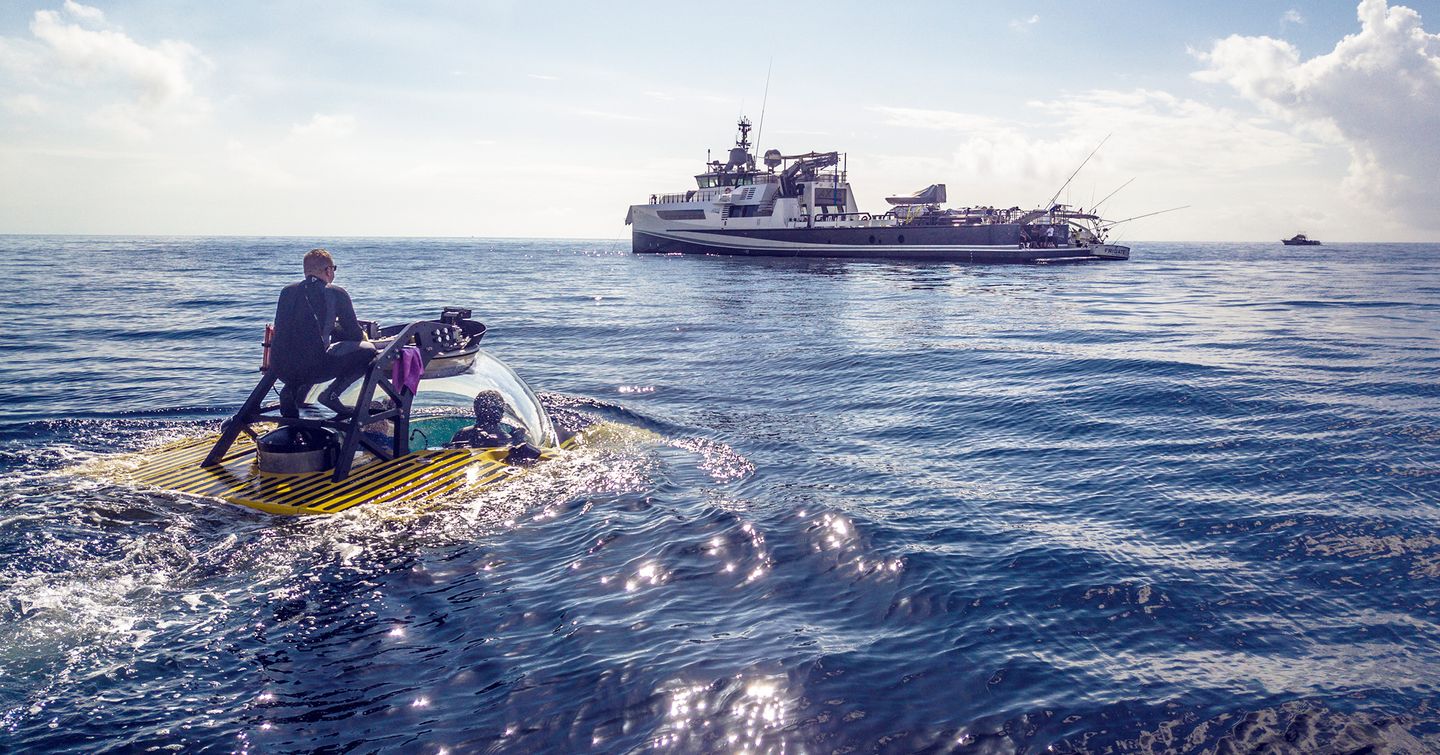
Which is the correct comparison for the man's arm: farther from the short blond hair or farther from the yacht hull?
the yacht hull

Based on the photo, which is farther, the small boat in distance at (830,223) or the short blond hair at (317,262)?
the small boat in distance at (830,223)

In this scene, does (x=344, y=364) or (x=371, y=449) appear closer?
(x=344, y=364)

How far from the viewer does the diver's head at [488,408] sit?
10.2 meters

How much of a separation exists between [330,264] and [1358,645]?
9.32 meters

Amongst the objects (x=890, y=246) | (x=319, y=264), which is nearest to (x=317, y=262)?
(x=319, y=264)

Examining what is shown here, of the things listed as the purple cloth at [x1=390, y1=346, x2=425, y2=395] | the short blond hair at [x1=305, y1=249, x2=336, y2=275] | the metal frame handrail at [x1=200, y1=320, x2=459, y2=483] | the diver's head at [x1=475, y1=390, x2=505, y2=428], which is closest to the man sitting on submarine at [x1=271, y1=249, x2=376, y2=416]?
the short blond hair at [x1=305, y1=249, x2=336, y2=275]

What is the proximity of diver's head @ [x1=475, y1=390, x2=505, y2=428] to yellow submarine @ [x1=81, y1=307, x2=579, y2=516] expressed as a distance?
55 mm

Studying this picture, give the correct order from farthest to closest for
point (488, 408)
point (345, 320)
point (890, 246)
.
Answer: point (890, 246)
point (488, 408)
point (345, 320)

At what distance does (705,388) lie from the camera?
16.6m

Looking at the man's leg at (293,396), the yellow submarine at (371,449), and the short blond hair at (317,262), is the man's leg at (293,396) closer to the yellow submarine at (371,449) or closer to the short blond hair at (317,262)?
the yellow submarine at (371,449)

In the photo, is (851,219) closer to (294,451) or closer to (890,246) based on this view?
(890,246)

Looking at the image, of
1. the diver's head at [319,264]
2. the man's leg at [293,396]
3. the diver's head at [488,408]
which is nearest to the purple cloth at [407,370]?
the man's leg at [293,396]

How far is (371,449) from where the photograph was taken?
352 inches

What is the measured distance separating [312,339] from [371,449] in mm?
1360
